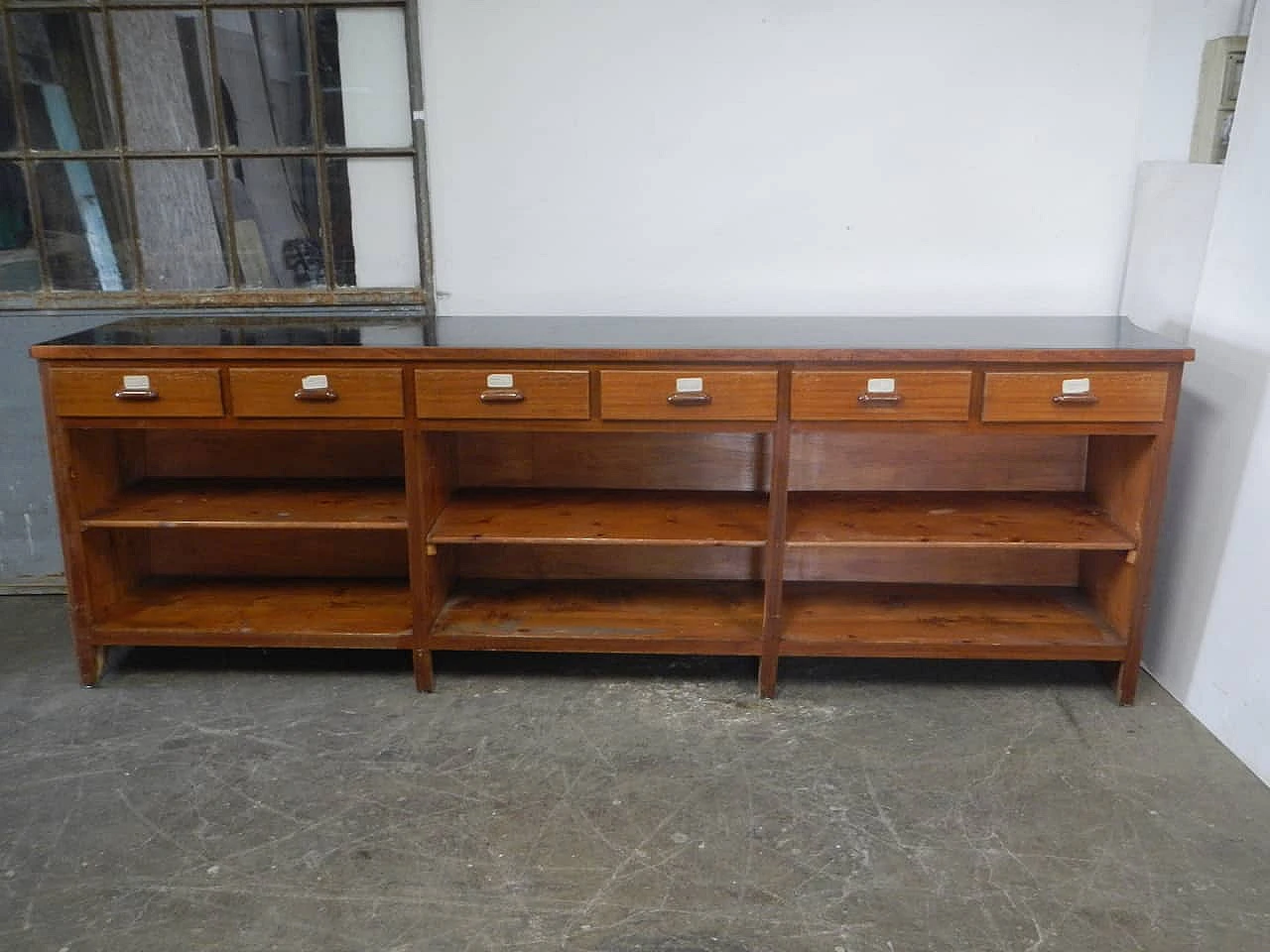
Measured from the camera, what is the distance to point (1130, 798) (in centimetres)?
244

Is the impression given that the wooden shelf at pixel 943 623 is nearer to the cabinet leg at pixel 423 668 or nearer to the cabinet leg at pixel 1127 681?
the cabinet leg at pixel 1127 681

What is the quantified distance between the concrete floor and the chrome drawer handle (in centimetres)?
86

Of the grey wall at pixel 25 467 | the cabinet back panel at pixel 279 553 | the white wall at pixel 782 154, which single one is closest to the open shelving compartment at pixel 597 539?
the cabinet back panel at pixel 279 553

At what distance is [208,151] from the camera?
3248mm

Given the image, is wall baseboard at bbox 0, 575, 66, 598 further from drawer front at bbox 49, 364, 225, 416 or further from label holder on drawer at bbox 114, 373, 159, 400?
label holder on drawer at bbox 114, 373, 159, 400

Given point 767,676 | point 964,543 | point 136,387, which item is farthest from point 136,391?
point 964,543

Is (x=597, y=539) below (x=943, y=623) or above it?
above

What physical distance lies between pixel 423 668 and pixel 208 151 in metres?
1.79

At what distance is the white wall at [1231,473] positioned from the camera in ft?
8.43

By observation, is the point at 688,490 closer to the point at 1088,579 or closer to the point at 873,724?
the point at 873,724

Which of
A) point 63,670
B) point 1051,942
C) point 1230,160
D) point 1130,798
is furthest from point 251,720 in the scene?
point 1230,160

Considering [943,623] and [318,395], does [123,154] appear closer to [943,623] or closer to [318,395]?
[318,395]

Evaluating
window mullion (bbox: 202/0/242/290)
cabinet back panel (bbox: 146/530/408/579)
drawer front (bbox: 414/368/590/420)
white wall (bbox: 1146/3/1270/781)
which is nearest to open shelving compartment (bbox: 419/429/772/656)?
drawer front (bbox: 414/368/590/420)

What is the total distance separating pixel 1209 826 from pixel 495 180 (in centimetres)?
261
